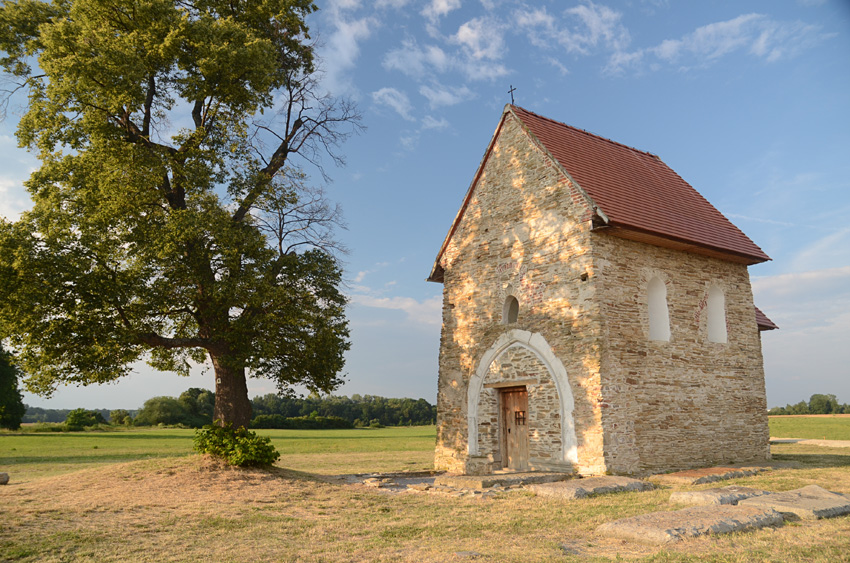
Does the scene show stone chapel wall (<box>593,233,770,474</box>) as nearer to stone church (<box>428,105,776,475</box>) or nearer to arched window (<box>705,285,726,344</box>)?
stone church (<box>428,105,776,475</box>)

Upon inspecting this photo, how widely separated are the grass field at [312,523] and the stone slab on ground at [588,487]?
1.05 ft

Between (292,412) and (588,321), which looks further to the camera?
(292,412)

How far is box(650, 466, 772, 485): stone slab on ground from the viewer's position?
42.3 ft

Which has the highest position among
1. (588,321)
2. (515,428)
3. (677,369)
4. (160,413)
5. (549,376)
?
(588,321)

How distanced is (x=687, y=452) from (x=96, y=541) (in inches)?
531

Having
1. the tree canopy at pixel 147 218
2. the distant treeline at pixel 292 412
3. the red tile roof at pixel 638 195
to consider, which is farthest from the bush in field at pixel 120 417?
the red tile roof at pixel 638 195

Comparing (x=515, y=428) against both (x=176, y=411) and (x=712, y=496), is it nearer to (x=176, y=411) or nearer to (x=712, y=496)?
(x=712, y=496)

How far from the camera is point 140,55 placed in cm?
1532

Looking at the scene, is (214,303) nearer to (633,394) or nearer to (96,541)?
(96,541)

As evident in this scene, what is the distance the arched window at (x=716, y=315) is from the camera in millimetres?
17422

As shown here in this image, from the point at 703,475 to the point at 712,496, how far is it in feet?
13.9

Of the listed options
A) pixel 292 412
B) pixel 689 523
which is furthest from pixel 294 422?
pixel 689 523

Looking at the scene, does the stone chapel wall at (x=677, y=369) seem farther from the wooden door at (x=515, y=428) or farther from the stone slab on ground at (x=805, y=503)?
the stone slab on ground at (x=805, y=503)

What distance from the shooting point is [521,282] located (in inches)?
658
